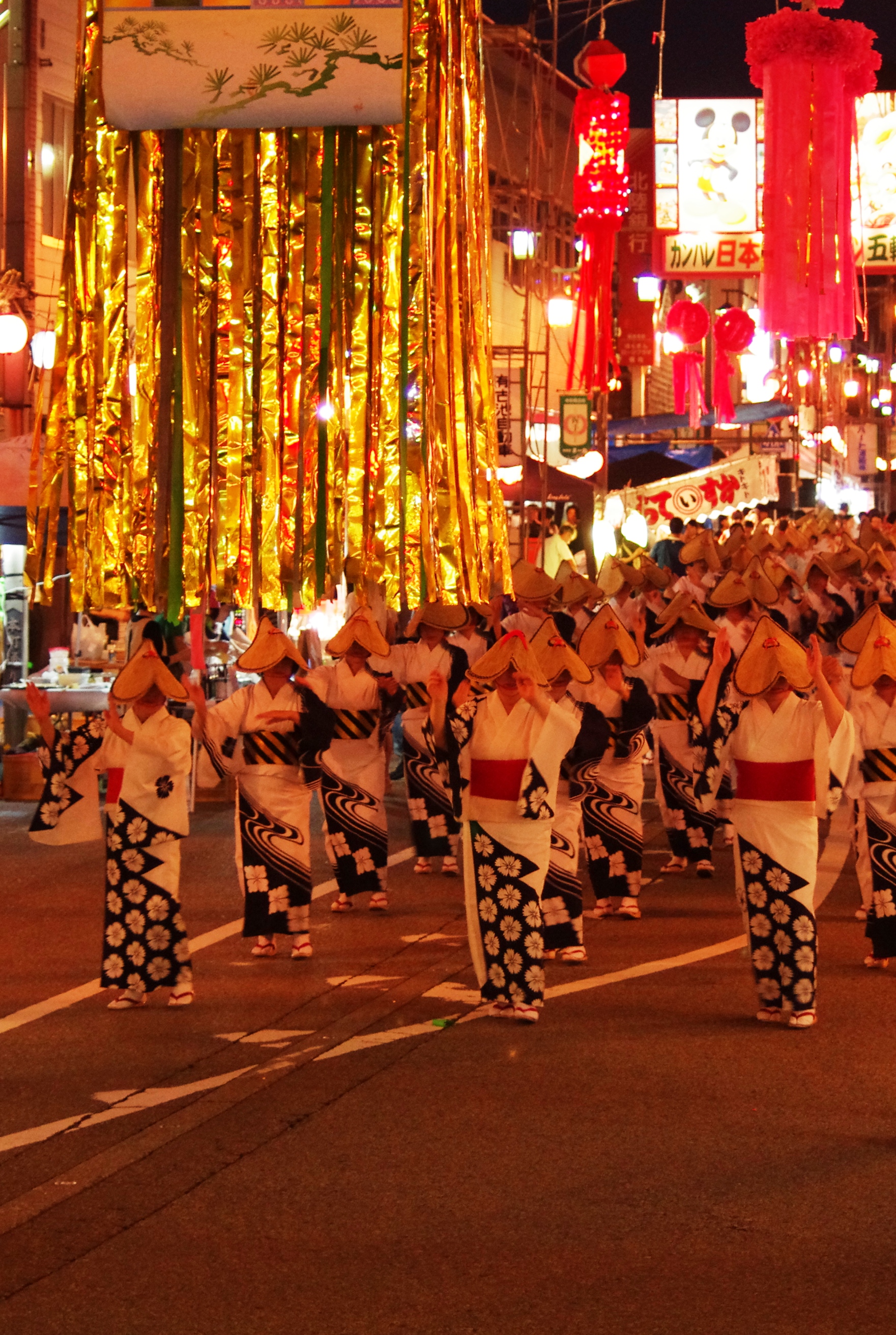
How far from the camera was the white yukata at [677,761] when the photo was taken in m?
10.6

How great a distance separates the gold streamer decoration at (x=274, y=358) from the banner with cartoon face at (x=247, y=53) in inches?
6.2

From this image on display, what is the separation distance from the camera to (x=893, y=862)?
804 cm

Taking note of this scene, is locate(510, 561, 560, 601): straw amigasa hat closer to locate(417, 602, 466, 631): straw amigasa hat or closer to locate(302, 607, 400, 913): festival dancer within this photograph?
locate(417, 602, 466, 631): straw amigasa hat

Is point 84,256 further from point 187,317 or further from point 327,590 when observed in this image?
point 327,590

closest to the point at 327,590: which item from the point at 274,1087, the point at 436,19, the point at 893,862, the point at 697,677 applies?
the point at 436,19

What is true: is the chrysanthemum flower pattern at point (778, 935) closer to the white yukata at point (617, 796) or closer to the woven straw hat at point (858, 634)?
the woven straw hat at point (858, 634)

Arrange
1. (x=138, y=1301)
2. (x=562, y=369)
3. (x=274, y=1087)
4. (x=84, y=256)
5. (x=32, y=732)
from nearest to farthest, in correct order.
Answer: (x=138, y=1301), (x=84, y=256), (x=274, y=1087), (x=32, y=732), (x=562, y=369)

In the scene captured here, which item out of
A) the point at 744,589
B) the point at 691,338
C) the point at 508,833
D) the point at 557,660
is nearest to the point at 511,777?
the point at 508,833

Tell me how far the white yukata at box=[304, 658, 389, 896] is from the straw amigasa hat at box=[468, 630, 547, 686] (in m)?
2.34

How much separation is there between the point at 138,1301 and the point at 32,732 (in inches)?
377

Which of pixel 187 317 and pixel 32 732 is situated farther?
pixel 32 732

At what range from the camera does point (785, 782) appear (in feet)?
23.2

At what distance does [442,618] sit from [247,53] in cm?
681

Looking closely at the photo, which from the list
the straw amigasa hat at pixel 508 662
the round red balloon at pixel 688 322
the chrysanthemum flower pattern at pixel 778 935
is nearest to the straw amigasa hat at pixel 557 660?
the straw amigasa hat at pixel 508 662
